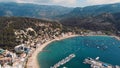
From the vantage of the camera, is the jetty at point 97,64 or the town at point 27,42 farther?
the jetty at point 97,64

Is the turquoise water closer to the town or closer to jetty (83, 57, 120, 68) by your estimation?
jetty (83, 57, 120, 68)

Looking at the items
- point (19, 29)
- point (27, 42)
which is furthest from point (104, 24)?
point (27, 42)

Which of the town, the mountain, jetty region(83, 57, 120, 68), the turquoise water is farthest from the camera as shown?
the mountain

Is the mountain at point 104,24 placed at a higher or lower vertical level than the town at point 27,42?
lower

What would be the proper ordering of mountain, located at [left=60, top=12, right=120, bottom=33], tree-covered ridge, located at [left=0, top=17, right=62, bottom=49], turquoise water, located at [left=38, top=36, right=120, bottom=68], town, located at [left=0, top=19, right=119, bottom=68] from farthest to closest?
mountain, located at [left=60, top=12, right=120, bottom=33]
tree-covered ridge, located at [left=0, top=17, right=62, bottom=49]
turquoise water, located at [left=38, top=36, right=120, bottom=68]
town, located at [left=0, top=19, right=119, bottom=68]

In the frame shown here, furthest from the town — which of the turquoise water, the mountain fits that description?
the mountain

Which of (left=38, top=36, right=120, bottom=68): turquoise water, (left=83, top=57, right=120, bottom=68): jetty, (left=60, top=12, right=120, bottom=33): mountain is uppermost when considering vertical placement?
(left=83, top=57, right=120, bottom=68): jetty

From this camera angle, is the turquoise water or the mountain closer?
the turquoise water

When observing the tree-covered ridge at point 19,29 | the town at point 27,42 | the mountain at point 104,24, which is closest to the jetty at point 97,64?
the town at point 27,42

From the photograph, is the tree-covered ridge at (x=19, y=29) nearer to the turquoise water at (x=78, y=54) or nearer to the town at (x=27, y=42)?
the town at (x=27, y=42)

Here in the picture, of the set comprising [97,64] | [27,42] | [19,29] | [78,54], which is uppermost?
[19,29]

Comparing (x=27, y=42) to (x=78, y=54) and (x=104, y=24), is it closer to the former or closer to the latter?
(x=78, y=54)
